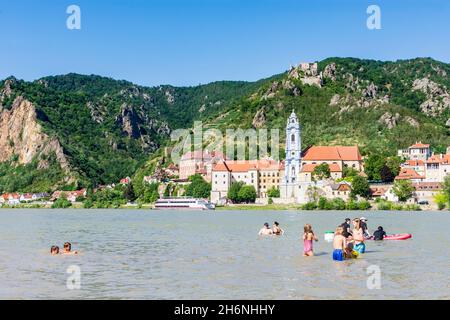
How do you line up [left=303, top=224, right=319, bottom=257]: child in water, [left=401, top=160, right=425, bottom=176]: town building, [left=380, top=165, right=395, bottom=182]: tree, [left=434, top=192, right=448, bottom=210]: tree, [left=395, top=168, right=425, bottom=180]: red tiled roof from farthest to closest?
[left=401, top=160, right=425, bottom=176]: town building
[left=380, top=165, right=395, bottom=182]: tree
[left=395, top=168, right=425, bottom=180]: red tiled roof
[left=434, top=192, right=448, bottom=210]: tree
[left=303, top=224, right=319, bottom=257]: child in water

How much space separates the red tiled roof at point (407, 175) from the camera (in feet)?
570

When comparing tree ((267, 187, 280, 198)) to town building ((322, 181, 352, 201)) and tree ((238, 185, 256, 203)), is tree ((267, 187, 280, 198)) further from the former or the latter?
town building ((322, 181, 352, 201))

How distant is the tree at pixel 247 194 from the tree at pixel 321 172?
16627mm

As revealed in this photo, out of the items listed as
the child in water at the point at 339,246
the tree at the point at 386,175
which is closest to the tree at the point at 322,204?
the tree at the point at 386,175

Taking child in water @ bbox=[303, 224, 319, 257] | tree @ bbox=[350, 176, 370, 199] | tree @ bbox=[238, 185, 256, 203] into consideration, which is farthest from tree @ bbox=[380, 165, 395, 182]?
child in water @ bbox=[303, 224, 319, 257]

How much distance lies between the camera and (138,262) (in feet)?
127

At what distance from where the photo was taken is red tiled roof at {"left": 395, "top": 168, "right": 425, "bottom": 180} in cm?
17362

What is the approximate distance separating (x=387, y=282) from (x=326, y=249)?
51.3 feet

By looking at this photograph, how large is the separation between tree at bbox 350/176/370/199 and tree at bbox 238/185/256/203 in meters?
29.9

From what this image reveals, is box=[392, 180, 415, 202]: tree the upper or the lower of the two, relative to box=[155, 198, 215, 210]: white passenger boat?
upper

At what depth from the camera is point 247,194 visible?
18412cm

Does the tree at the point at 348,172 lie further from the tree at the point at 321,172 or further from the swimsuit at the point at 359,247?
the swimsuit at the point at 359,247

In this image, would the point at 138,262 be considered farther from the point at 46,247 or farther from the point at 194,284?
the point at 46,247
